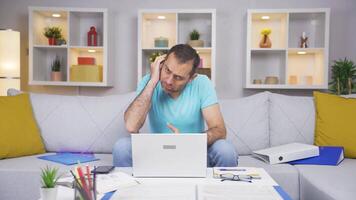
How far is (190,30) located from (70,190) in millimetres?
2782

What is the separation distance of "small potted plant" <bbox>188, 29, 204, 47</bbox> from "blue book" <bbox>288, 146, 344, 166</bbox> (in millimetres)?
1739

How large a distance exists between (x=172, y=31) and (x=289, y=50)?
1.16 m

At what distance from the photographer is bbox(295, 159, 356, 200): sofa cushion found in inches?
59.3

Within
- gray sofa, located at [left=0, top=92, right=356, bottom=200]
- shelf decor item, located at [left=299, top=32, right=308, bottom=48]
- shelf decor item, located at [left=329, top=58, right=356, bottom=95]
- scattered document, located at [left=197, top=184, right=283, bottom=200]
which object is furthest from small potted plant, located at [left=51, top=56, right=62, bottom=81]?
scattered document, located at [left=197, top=184, right=283, bottom=200]

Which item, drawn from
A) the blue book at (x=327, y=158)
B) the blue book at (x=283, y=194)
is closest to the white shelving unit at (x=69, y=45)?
the blue book at (x=327, y=158)

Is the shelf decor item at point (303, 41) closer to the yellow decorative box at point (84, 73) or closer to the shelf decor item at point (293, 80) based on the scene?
the shelf decor item at point (293, 80)

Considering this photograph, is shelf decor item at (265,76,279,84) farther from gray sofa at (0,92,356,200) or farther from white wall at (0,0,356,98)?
gray sofa at (0,92,356,200)

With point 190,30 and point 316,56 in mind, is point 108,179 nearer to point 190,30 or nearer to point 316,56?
point 190,30

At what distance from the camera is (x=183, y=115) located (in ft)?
6.23

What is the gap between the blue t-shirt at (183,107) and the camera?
6.24ft

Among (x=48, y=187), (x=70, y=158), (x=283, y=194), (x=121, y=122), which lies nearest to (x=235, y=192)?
(x=283, y=194)

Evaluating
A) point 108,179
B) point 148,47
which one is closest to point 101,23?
point 148,47

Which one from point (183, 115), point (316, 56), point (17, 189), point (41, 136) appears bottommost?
point (17, 189)

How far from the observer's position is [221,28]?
3.73 meters
